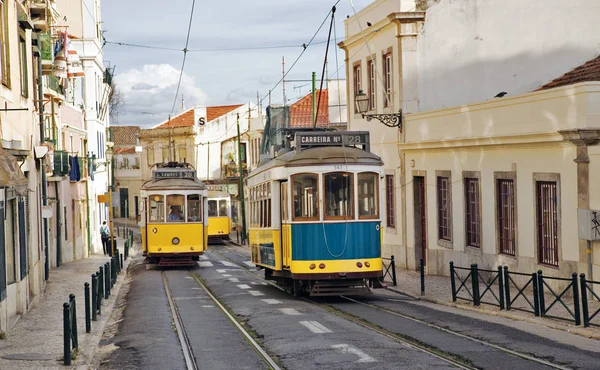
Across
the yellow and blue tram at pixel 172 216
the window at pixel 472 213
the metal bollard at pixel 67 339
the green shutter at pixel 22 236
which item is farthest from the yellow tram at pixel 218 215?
the metal bollard at pixel 67 339

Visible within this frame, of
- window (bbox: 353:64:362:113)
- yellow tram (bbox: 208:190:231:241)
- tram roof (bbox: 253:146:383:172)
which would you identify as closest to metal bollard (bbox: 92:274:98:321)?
tram roof (bbox: 253:146:383:172)

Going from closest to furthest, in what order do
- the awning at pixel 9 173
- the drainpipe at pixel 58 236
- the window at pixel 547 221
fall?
the awning at pixel 9 173
the window at pixel 547 221
the drainpipe at pixel 58 236

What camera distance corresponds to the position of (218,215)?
177 ft

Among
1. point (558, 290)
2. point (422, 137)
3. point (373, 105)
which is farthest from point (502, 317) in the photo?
point (373, 105)

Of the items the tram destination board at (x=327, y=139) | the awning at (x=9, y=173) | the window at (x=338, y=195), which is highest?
the tram destination board at (x=327, y=139)

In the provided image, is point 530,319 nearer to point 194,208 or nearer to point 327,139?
point 327,139

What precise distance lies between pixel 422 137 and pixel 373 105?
5.12m

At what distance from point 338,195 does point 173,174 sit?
47.2ft

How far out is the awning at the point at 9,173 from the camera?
14.2 metres

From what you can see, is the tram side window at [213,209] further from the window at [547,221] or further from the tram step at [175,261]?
the window at [547,221]

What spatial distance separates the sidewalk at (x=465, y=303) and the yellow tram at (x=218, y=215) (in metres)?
25.8

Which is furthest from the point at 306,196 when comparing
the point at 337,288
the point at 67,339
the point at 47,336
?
the point at 67,339

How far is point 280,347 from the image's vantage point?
1358 centimetres

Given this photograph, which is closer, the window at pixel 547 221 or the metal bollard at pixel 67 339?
the metal bollard at pixel 67 339
